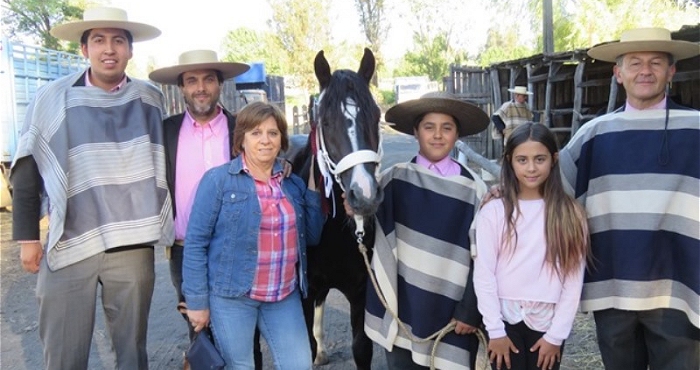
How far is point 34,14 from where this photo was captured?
2598 cm

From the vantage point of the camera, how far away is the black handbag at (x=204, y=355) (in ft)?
7.45

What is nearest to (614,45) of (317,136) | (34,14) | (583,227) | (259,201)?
(583,227)

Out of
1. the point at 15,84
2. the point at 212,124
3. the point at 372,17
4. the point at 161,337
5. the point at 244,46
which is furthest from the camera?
the point at 244,46

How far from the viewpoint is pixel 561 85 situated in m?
10.9

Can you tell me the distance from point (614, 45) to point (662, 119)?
0.40 meters

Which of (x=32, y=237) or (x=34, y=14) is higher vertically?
(x=34, y=14)

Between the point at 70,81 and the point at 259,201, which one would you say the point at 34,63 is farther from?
the point at 259,201

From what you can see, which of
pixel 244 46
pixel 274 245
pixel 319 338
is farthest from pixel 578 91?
pixel 244 46

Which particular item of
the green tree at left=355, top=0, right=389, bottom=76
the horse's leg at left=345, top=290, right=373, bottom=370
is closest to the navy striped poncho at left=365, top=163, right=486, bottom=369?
the horse's leg at left=345, top=290, right=373, bottom=370

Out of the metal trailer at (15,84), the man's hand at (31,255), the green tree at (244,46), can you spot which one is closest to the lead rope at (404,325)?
A: the man's hand at (31,255)

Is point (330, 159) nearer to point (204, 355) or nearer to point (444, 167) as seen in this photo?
point (444, 167)

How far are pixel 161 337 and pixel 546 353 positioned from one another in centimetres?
335

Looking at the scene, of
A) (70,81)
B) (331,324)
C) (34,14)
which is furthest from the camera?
(34,14)

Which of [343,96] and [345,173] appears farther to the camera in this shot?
[343,96]
